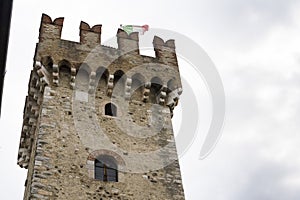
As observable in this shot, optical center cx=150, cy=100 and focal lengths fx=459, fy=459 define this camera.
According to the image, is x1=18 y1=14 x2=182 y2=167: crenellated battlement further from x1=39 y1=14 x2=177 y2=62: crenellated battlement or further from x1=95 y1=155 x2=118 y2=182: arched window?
x1=95 y1=155 x2=118 y2=182: arched window

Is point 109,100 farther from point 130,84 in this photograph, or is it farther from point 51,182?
point 51,182

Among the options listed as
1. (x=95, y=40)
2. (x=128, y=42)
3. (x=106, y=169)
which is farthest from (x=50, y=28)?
(x=106, y=169)

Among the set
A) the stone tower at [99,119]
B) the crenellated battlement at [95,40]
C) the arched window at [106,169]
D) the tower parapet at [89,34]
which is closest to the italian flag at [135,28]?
the crenellated battlement at [95,40]

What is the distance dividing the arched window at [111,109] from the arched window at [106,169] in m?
1.63

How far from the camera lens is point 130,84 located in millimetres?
Result: 14430

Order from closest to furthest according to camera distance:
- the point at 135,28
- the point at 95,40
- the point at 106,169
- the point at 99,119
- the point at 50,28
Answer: the point at 106,169
the point at 99,119
the point at 50,28
the point at 95,40
the point at 135,28

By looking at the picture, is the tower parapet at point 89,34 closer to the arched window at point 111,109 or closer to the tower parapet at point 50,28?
the tower parapet at point 50,28

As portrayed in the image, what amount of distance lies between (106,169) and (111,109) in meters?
2.26

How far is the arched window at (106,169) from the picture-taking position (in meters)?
12.1

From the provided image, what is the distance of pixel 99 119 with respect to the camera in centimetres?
1329

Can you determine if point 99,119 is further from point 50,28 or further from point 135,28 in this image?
point 135,28

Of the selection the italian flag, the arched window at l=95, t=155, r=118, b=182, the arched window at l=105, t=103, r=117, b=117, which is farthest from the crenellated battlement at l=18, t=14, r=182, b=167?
the arched window at l=95, t=155, r=118, b=182

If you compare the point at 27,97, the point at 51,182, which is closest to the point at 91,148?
the point at 51,182

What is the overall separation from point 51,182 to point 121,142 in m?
2.47
